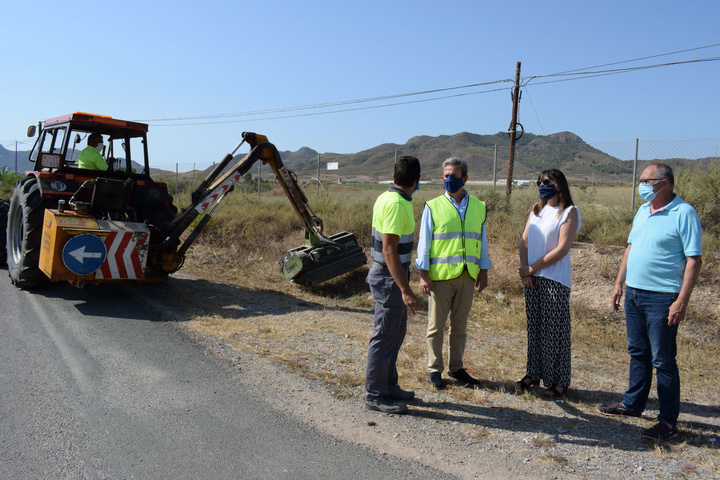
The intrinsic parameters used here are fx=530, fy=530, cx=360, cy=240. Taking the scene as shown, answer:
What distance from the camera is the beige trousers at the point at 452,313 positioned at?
4375 millimetres

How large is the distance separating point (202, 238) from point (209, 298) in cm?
470

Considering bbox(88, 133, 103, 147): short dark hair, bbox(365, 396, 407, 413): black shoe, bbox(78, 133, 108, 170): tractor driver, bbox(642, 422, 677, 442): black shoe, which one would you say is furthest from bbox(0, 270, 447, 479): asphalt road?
bbox(88, 133, 103, 147): short dark hair

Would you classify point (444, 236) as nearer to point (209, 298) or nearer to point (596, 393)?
point (596, 393)

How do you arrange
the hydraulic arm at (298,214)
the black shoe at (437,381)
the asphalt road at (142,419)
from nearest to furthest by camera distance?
the asphalt road at (142,419), the black shoe at (437,381), the hydraulic arm at (298,214)

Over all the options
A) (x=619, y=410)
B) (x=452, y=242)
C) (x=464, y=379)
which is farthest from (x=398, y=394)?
(x=619, y=410)

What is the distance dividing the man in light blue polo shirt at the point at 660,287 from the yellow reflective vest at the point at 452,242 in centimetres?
118

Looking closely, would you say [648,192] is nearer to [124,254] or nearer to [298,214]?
[298,214]

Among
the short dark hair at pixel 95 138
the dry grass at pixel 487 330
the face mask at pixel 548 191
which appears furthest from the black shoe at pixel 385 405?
the short dark hair at pixel 95 138

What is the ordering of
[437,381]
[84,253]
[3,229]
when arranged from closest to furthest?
1. [437,381]
2. [84,253]
3. [3,229]

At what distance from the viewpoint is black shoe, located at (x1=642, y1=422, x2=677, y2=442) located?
3580mm

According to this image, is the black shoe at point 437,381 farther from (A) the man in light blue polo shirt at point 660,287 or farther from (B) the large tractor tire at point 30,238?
(B) the large tractor tire at point 30,238

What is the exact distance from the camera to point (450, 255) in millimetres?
4301

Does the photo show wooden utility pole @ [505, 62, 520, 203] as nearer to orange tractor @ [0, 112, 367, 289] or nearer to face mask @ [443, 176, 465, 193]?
orange tractor @ [0, 112, 367, 289]

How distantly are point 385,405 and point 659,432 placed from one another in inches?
73.9
